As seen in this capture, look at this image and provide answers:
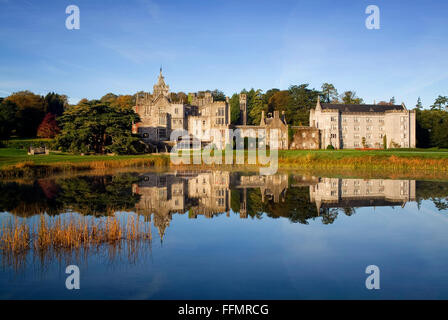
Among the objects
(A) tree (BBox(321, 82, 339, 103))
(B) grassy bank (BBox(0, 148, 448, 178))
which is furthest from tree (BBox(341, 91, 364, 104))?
(B) grassy bank (BBox(0, 148, 448, 178))

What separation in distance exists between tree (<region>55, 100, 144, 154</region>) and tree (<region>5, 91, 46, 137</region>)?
25.9m

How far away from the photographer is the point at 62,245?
9359mm

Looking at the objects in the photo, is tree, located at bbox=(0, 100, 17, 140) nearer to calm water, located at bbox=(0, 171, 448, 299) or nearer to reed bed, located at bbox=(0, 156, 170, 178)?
reed bed, located at bbox=(0, 156, 170, 178)

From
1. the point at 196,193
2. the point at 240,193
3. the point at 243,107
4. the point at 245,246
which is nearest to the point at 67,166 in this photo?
the point at 196,193

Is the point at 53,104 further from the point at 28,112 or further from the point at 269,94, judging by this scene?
the point at 269,94

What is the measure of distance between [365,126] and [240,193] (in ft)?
172

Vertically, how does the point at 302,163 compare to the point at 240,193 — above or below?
above

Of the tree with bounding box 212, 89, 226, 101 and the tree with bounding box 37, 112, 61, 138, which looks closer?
the tree with bounding box 37, 112, 61, 138

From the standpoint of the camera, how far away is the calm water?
23.4ft

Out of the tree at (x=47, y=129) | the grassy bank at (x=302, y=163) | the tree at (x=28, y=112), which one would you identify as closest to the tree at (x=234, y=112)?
the tree at (x=47, y=129)

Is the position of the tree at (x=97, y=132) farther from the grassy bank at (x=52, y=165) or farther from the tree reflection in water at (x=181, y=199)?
the tree reflection in water at (x=181, y=199)

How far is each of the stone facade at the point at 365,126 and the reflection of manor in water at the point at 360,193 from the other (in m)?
41.5

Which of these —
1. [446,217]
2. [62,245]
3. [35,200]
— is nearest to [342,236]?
[446,217]

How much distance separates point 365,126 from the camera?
65.8 meters
